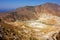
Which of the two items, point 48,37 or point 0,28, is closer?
point 0,28

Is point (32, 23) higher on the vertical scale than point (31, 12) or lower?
lower

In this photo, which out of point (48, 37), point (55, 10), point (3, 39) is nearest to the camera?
point (3, 39)

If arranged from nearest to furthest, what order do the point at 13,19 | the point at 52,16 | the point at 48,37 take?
the point at 48,37
the point at 13,19
the point at 52,16

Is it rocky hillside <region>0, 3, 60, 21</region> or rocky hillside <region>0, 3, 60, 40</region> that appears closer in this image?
rocky hillside <region>0, 3, 60, 40</region>

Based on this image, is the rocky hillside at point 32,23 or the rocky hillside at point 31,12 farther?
the rocky hillside at point 31,12

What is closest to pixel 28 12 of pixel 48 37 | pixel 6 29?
pixel 48 37

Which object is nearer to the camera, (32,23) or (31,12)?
(32,23)

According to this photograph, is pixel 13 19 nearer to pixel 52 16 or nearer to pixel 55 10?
pixel 52 16

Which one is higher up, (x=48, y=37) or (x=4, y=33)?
(x=4, y=33)
